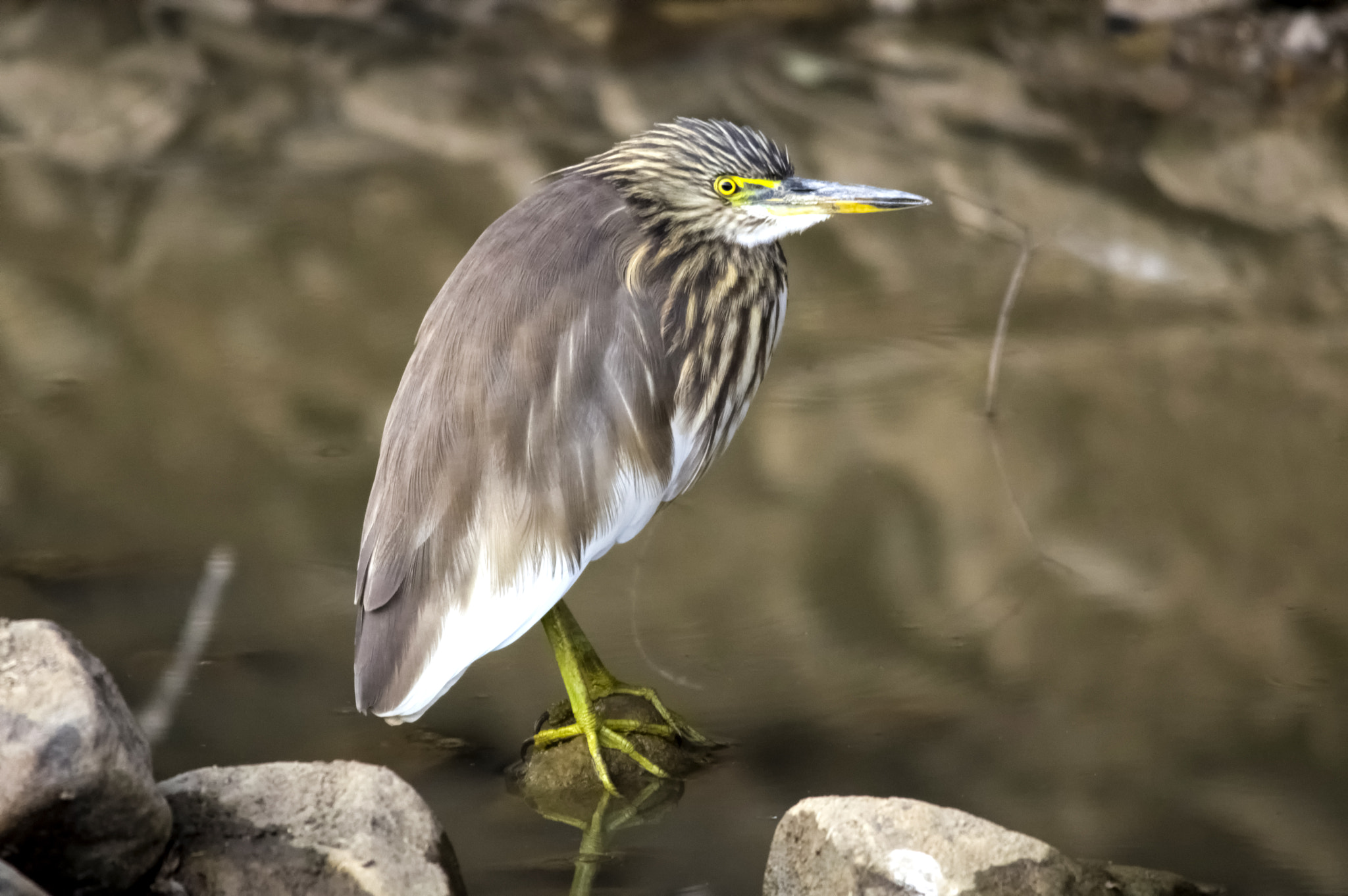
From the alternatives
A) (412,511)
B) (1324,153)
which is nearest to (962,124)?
(1324,153)

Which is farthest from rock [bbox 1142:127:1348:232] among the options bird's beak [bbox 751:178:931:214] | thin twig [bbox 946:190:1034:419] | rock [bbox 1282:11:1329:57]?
bird's beak [bbox 751:178:931:214]

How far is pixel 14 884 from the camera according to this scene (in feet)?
4.15

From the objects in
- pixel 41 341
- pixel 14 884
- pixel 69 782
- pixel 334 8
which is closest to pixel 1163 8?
pixel 334 8

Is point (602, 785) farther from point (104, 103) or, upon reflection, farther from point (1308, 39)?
point (1308, 39)

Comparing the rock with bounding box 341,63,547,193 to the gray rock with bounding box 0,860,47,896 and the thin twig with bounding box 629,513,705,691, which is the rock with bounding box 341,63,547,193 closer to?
the thin twig with bounding box 629,513,705,691

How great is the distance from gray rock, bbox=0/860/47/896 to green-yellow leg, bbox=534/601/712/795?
77cm

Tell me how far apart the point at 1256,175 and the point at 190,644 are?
11.6 feet

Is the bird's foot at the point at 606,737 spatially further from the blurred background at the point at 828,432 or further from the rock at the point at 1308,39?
the rock at the point at 1308,39

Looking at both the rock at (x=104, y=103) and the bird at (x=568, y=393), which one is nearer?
the bird at (x=568, y=393)

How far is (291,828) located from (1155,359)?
92.0 inches

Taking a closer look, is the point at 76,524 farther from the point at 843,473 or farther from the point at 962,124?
the point at 962,124

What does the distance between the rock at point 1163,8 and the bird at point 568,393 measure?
4196 millimetres

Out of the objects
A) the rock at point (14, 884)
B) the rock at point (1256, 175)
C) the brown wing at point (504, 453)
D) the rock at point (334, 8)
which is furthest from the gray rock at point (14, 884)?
the rock at point (334, 8)

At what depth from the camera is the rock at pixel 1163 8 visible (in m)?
5.49
